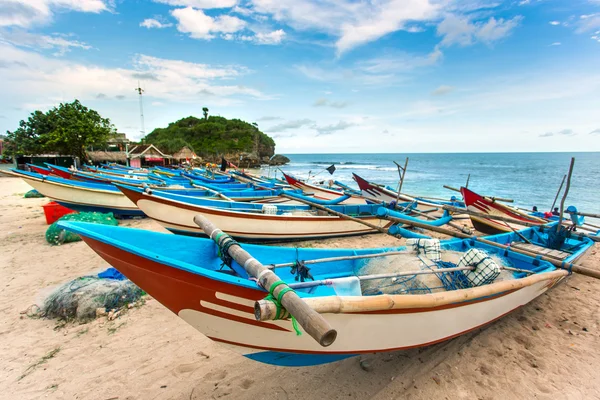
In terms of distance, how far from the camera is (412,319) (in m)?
2.43

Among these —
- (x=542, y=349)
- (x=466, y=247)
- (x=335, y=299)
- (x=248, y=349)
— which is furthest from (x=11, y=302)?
(x=542, y=349)

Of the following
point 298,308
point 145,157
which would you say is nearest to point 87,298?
point 298,308

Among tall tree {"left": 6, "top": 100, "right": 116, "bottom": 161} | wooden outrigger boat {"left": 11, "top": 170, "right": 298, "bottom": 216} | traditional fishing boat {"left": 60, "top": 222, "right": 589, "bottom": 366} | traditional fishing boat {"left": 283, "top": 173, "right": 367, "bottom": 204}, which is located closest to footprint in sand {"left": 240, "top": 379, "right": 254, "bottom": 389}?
traditional fishing boat {"left": 60, "top": 222, "right": 589, "bottom": 366}

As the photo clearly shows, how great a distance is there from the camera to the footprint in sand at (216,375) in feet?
9.45

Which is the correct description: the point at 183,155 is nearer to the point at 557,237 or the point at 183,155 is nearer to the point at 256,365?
the point at 256,365

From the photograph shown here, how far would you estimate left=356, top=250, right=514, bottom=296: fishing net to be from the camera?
10.7 feet

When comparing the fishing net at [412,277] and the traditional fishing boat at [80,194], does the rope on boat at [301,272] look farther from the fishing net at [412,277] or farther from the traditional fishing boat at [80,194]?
the traditional fishing boat at [80,194]

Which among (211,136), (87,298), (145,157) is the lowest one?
(87,298)

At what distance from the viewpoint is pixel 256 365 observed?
3102mm

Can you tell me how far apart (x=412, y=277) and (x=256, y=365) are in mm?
2069

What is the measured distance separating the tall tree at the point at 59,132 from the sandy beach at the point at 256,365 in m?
22.8

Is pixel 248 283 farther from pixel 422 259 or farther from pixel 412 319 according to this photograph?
pixel 422 259

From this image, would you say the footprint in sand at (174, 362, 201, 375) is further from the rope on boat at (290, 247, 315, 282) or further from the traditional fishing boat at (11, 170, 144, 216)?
the traditional fishing boat at (11, 170, 144, 216)

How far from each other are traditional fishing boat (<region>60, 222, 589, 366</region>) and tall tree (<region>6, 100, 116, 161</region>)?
2550 centimetres
